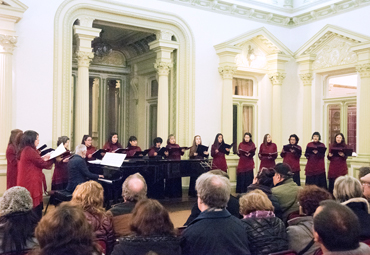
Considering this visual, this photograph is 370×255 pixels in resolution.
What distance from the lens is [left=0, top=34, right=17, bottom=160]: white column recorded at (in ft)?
24.6

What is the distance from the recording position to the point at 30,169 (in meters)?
5.13

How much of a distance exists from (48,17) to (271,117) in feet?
22.1

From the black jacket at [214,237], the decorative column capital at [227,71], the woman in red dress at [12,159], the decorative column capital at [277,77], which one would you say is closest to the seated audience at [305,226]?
the black jacket at [214,237]

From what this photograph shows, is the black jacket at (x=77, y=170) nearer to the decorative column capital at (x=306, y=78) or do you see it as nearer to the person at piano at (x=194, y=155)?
the person at piano at (x=194, y=155)

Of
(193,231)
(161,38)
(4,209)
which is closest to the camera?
(193,231)

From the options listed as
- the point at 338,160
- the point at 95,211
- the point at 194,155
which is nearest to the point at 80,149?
the point at 95,211

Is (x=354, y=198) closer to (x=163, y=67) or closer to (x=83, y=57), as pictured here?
(x=83, y=57)

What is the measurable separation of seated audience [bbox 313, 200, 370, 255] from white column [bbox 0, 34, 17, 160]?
23.2 ft

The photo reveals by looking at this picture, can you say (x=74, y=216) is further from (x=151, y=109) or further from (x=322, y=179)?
(x=151, y=109)

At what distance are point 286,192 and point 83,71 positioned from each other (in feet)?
20.4

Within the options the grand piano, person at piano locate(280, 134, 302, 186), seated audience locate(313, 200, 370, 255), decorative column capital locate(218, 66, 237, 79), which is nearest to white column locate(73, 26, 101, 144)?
the grand piano

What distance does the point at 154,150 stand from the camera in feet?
28.4

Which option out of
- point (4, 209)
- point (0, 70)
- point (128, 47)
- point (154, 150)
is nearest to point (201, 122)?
point (154, 150)

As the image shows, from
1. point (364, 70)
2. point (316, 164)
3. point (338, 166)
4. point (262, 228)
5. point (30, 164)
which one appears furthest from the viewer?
point (364, 70)
